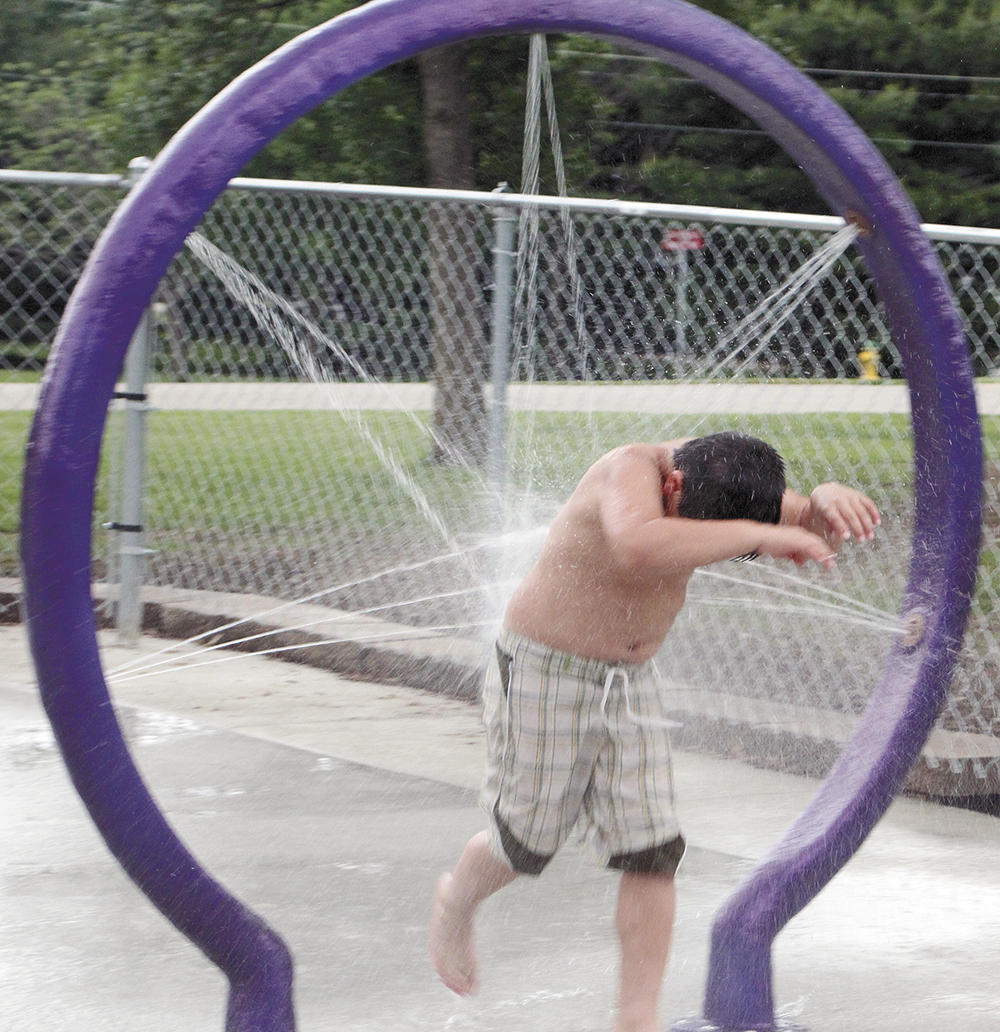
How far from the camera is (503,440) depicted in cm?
495

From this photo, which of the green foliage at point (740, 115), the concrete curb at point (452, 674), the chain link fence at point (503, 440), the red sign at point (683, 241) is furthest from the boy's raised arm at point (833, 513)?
the green foliage at point (740, 115)

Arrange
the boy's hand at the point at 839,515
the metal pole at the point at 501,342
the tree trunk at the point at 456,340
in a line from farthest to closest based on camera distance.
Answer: the tree trunk at the point at 456,340 → the metal pole at the point at 501,342 → the boy's hand at the point at 839,515

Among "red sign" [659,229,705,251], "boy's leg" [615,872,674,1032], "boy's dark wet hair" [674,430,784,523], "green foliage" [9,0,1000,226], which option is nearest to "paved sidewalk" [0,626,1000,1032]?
"boy's leg" [615,872,674,1032]

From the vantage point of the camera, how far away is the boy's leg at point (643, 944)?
8.39 ft

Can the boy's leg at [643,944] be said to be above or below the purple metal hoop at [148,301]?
below

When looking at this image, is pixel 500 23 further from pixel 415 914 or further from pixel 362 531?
pixel 362 531

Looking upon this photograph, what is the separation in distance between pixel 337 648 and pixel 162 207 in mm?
3290

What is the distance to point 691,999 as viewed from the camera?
2906 millimetres

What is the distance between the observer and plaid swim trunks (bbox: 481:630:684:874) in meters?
2.59

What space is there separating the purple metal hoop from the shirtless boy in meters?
0.31

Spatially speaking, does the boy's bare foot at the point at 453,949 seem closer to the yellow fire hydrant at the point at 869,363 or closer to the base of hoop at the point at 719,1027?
the base of hoop at the point at 719,1027

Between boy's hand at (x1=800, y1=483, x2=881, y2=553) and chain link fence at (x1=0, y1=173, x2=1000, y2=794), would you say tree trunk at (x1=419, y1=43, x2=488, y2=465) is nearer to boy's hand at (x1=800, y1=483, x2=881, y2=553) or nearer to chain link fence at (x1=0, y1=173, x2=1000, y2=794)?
chain link fence at (x1=0, y1=173, x2=1000, y2=794)

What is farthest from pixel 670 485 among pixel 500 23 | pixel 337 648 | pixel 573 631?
pixel 337 648

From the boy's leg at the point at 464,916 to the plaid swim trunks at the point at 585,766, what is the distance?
0.20 feet
